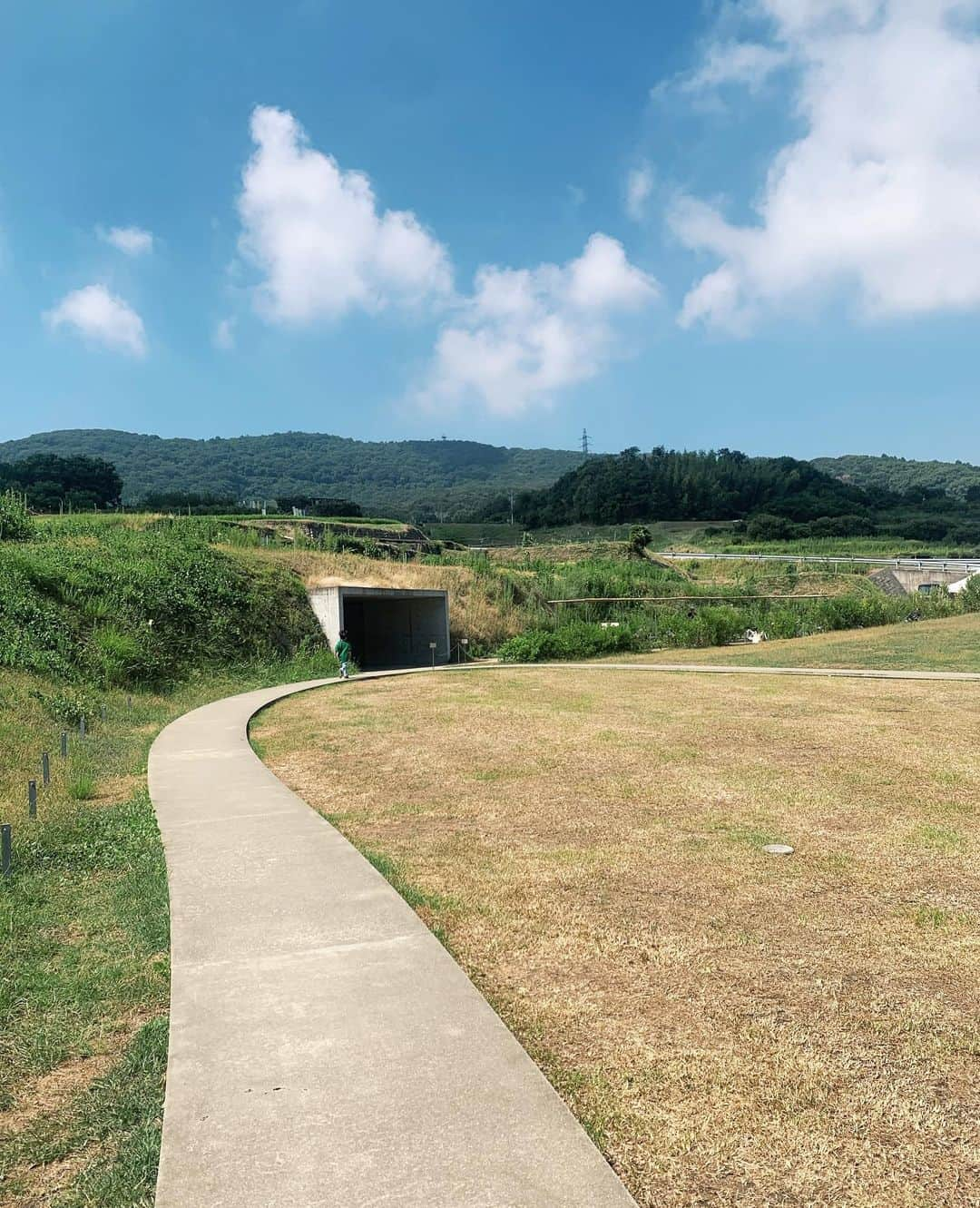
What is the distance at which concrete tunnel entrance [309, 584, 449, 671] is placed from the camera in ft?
83.2

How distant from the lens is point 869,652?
25500mm

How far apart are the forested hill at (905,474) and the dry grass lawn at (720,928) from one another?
A: 387ft

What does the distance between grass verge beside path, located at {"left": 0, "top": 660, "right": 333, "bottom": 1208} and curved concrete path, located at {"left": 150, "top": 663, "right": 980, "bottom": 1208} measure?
0.18 m

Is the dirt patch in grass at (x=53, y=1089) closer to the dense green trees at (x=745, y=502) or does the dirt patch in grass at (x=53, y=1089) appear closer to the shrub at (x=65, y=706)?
the shrub at (x=65, y=706)

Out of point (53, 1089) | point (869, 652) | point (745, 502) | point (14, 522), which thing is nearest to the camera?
point (53, 1089)

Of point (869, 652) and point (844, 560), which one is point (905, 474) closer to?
point (844, 560)

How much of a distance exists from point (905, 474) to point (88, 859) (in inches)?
6033

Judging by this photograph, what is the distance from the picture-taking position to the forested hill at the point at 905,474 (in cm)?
12406

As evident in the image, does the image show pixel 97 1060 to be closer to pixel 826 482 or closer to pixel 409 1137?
pixel 409 1137

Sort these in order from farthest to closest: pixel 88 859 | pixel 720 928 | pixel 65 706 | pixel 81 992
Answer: pixel 65 706 → pixel 88 859 → pixel 720 928 → pixel 81 992

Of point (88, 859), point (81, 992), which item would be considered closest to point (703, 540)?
point (88, 859)

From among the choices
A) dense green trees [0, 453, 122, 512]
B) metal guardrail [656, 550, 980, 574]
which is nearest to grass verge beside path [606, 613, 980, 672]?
metal guardrail [656, 550, 980, 574]

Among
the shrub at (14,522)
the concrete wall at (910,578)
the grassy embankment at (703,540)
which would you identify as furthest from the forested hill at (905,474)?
the shrub at (14,522)

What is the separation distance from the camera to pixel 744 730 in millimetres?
12453
